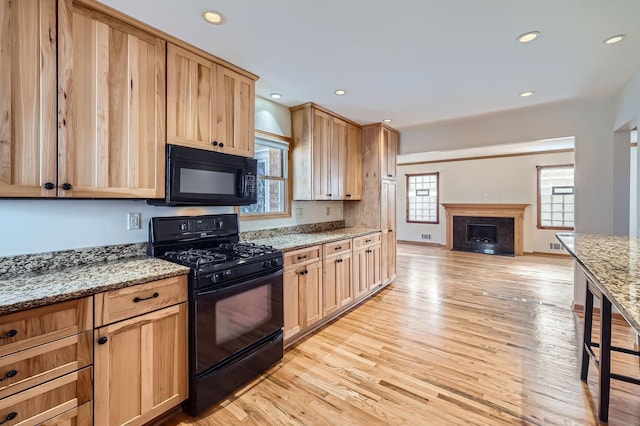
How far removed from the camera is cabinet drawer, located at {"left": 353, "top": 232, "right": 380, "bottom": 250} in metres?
3.48

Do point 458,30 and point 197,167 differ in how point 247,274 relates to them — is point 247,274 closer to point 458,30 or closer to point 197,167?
point 197,167

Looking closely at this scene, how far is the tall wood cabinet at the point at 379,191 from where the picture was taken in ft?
13.2

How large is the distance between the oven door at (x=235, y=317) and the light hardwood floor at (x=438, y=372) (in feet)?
1.15

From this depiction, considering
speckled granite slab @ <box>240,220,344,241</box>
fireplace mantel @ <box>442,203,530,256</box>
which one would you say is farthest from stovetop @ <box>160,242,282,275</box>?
fireplace mantel @ <box>442,203,530,256</box>

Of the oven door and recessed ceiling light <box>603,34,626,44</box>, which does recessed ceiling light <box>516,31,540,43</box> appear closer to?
recessed ceiling light <box>603,34,626,44</box>

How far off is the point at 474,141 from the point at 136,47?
3.89m

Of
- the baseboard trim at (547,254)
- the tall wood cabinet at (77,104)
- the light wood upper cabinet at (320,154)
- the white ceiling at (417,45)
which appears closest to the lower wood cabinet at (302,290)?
the light wood upper cabinet at (320,154)

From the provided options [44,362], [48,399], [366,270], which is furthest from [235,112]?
[366,270]

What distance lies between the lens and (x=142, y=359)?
1.55 m

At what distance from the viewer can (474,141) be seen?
3.91m

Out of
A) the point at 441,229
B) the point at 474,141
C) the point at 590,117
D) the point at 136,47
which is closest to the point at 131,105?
the point at 136,47

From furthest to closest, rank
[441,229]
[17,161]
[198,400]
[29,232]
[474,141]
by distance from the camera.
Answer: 1. [441,229]
2. [474,141]
3. [198,400]
4. [29,232]
5. [17,161]

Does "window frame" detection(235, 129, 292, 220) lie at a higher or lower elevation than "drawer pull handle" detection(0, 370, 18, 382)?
higher

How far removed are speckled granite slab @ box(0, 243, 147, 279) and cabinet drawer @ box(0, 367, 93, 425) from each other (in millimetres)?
719
